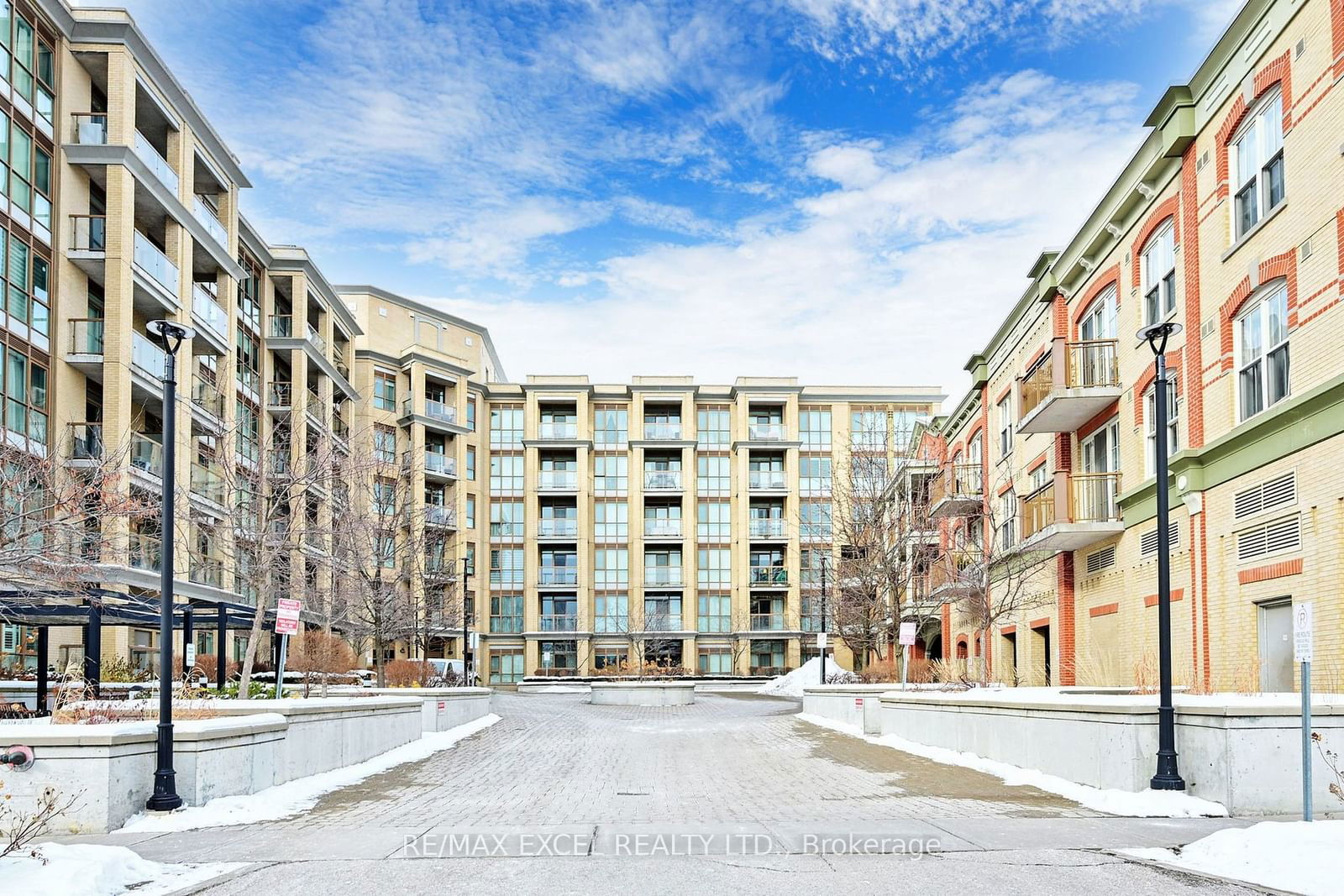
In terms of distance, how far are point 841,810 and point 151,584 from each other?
27552mm

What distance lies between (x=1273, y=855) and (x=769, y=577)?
220ft

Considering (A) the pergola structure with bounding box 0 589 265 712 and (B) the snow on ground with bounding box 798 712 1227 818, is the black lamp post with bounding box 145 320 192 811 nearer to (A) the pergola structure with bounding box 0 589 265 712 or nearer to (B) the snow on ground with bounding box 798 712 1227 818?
(A) the pergola structure with bounding box 0 589 265 712

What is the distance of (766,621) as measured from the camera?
7631 centimetres

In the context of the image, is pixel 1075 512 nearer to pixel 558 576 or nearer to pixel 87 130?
pixel 87 130

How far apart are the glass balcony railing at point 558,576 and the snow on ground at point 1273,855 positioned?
2600 inches

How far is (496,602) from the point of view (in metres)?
76.0

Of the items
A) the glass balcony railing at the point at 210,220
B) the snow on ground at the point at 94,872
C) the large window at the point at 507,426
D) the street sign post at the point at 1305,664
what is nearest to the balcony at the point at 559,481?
the large window at the point at 507,426

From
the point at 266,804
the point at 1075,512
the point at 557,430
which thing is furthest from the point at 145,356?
the point at 557,430

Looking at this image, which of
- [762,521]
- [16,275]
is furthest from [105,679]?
[762,521]

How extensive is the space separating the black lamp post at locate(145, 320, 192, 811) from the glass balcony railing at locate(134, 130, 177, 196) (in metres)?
25.9

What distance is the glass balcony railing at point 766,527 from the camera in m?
76.7

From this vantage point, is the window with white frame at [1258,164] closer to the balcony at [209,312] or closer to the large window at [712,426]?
the balcony at [209,312]

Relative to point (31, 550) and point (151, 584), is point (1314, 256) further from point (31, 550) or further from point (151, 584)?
point (151, 584)

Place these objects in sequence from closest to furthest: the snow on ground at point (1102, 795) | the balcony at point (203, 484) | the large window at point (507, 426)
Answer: the snow on ground at point (1102, 795), the balcony at point (203, 484), the large window at point (507, 426)
